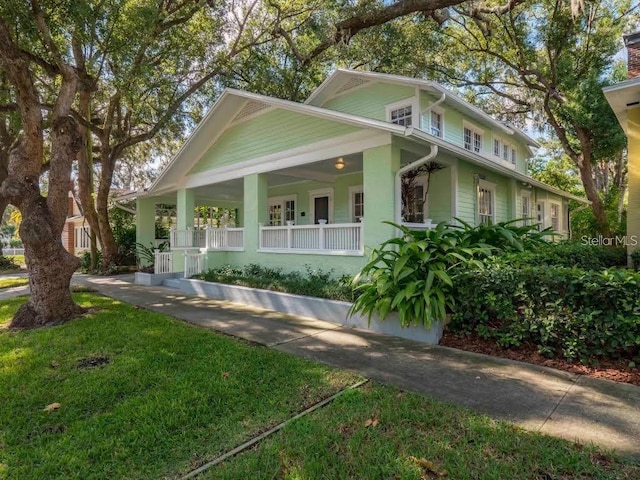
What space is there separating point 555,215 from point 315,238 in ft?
45.8

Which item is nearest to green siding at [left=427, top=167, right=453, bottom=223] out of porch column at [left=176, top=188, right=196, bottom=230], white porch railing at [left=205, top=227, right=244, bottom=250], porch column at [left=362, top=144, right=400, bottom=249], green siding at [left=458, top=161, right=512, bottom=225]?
green siding at [left=458, top=161, right=512, bottom=225]

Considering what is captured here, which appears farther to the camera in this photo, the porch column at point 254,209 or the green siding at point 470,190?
the porch column at point 254,209

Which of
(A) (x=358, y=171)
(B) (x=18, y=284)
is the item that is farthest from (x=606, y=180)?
(B) (x=18, y=284)

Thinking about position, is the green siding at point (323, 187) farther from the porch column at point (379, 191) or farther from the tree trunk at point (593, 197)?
the tree trunk at point (593, 197)

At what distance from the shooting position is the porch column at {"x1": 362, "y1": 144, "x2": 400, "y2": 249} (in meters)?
7.23

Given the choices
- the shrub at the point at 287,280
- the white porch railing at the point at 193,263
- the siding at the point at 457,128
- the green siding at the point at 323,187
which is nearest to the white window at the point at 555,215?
the siding at the point at 457,128

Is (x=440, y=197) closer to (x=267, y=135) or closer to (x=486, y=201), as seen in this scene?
(x=486, y=201)

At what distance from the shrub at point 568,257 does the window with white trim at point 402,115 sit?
5.04 metres

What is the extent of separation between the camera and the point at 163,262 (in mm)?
12469

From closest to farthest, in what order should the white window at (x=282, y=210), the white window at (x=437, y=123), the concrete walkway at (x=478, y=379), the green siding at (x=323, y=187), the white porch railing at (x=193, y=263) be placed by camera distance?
the concrete walkway at (x=478, y=379) → the white window at (x=437, y=123) → the white porch railing at (x=193, y=263) → the green siding at (x=323, y=187) → the white window at (x=282, y=210)

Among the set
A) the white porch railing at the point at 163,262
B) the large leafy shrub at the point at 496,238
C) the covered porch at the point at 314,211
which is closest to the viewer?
the large leafy shrub at the point at 496,238

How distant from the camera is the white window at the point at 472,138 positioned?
12.2 meters

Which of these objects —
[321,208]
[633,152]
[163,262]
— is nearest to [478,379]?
[633,152]

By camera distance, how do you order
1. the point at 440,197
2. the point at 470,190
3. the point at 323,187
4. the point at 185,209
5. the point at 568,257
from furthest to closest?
the point at 323,187
the point at 185,209
the point at 470,190
the point at 440,197
the point at 568,257
